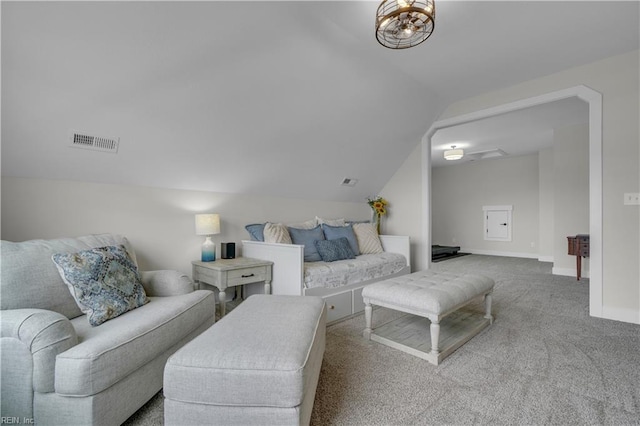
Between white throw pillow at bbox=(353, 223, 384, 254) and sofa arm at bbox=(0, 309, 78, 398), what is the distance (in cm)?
303

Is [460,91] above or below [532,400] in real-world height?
above

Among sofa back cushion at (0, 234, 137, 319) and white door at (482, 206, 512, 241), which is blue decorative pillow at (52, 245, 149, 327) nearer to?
sofa back cushion at (0, 234, 137, 319)

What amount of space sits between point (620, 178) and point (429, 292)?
2409mm

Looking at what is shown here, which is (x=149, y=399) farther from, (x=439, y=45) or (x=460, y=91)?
(x=460, y=91)

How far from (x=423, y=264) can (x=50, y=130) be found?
4.15 meters

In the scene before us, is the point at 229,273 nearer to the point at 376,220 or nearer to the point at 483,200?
the point at 376,220

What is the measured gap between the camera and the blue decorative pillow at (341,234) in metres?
3.53

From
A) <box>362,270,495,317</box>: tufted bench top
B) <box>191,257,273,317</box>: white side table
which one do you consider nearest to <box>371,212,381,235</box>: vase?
<box>362,270,495,317</box>: tufted bench top

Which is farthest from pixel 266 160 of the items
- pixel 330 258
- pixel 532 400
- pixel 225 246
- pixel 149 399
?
pixel 532 400

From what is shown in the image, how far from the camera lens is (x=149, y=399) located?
1465mm

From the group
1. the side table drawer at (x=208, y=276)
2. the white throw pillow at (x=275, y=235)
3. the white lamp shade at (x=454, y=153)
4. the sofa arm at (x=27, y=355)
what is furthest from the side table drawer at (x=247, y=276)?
the white lamp shade at (x=454, y=153)

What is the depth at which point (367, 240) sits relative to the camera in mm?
3768

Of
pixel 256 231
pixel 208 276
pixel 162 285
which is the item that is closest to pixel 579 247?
pixel 256 231

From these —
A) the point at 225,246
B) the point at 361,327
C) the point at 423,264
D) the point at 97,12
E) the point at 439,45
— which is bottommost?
the point at 361,327
